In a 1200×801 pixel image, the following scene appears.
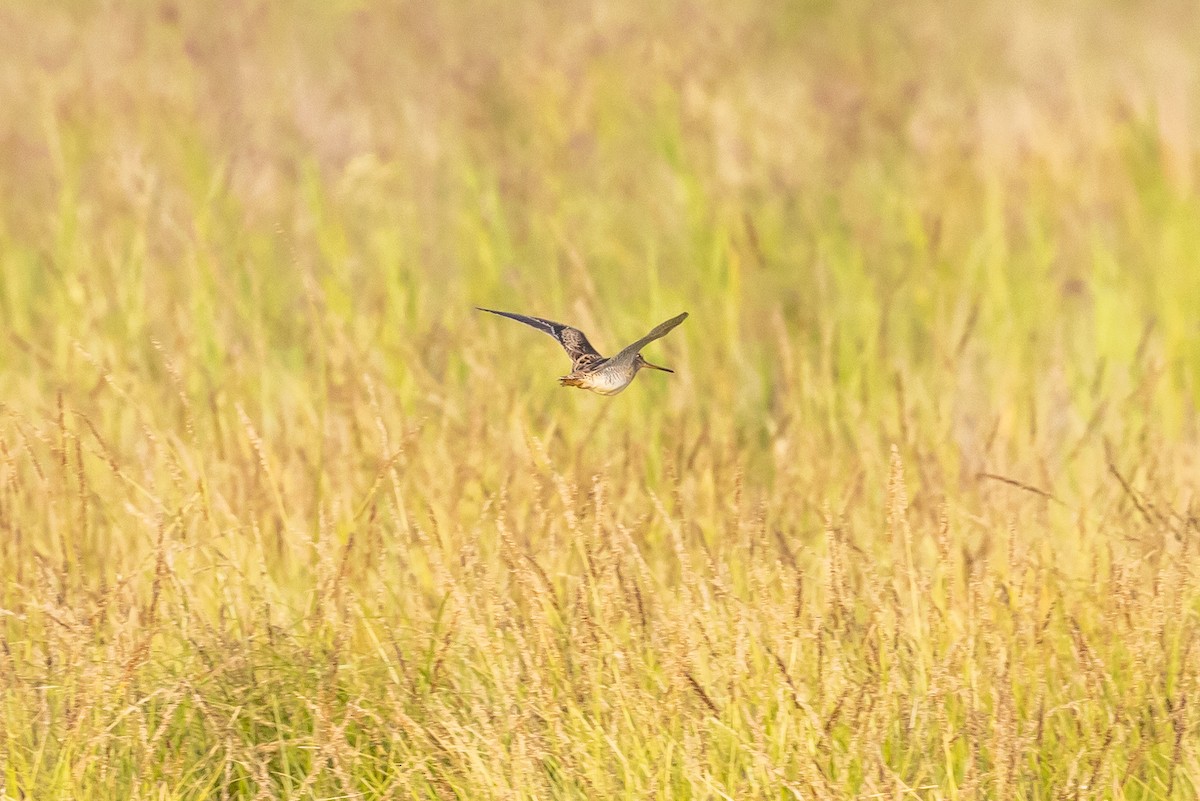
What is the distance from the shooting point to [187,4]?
6660 millimetres

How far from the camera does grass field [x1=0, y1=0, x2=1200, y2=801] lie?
8.25 ft

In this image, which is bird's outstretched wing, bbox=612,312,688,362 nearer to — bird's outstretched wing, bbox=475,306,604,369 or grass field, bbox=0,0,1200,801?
bird's outstretched wing, bbox=475,306,604,369

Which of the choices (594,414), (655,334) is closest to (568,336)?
(655,334)

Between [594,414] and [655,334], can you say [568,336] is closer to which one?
[655,334]

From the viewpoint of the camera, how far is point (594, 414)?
12.3ft

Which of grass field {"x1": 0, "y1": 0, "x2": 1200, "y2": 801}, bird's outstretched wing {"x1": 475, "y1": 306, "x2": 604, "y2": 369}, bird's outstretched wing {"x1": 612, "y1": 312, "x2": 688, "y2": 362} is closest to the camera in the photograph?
bird's outstretched wing {"x1": 612, "y1": 312, "x2": 688, "y2": 362}

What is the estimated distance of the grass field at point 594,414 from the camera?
2.51 m

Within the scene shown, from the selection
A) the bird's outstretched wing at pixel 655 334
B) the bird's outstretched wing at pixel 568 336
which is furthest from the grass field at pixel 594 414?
the bird's outstretched wing at pixel 655 334

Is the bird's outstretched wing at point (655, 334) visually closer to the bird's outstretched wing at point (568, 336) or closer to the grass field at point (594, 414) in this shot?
the bird's outstretched wing at point (568, 336)

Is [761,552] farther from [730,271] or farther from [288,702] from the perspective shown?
[730,271]

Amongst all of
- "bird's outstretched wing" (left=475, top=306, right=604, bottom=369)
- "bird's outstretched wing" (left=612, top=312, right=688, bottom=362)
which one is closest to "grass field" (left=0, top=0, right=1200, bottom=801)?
"bird's outstretched wing" (left=475, top=306, right=604, bottom=369)

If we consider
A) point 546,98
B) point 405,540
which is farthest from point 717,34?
point 405,540

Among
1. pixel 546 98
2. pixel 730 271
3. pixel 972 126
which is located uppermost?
pixel 972 126

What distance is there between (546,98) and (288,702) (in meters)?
3.38
